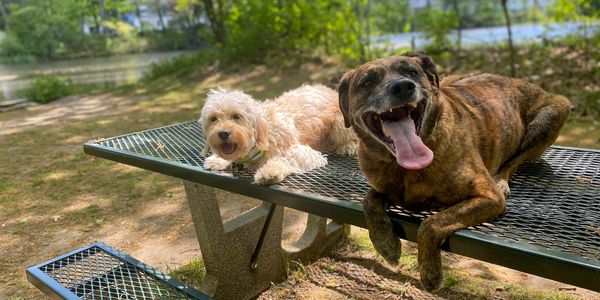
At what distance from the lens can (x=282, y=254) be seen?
154 inches

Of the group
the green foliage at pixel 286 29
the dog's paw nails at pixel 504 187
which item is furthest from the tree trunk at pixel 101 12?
the dog's paw nails at pixel 504 187

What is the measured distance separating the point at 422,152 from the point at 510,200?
2.27ft

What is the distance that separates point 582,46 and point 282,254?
27.8ft

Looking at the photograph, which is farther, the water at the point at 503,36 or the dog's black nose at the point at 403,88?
the water at the point at 503,36

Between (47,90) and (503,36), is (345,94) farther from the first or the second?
(47,90)

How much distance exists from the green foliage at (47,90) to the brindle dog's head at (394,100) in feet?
41.5

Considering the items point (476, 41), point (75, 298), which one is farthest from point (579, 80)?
point (75, 298)

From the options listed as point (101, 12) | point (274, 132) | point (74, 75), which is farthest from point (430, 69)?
point (101, 12)

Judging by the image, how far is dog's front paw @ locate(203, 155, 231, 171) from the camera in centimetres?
317

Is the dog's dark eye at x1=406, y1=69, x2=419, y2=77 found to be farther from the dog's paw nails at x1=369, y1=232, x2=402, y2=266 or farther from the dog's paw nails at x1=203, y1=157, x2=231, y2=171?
the dog's paw nails at x1=203, y1=157, x2=231, y2=171

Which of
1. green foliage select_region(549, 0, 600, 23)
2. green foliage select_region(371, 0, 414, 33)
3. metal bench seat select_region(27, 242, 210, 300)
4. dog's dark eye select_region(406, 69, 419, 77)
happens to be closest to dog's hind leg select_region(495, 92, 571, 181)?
dog's dark eye select_region(406, 69, 419, 77)

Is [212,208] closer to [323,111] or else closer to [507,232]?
[323,111]

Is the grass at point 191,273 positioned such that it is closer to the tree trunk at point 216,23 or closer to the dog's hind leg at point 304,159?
the dog's hind leg at point 304,159

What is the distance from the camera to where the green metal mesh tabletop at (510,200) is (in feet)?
5.68
